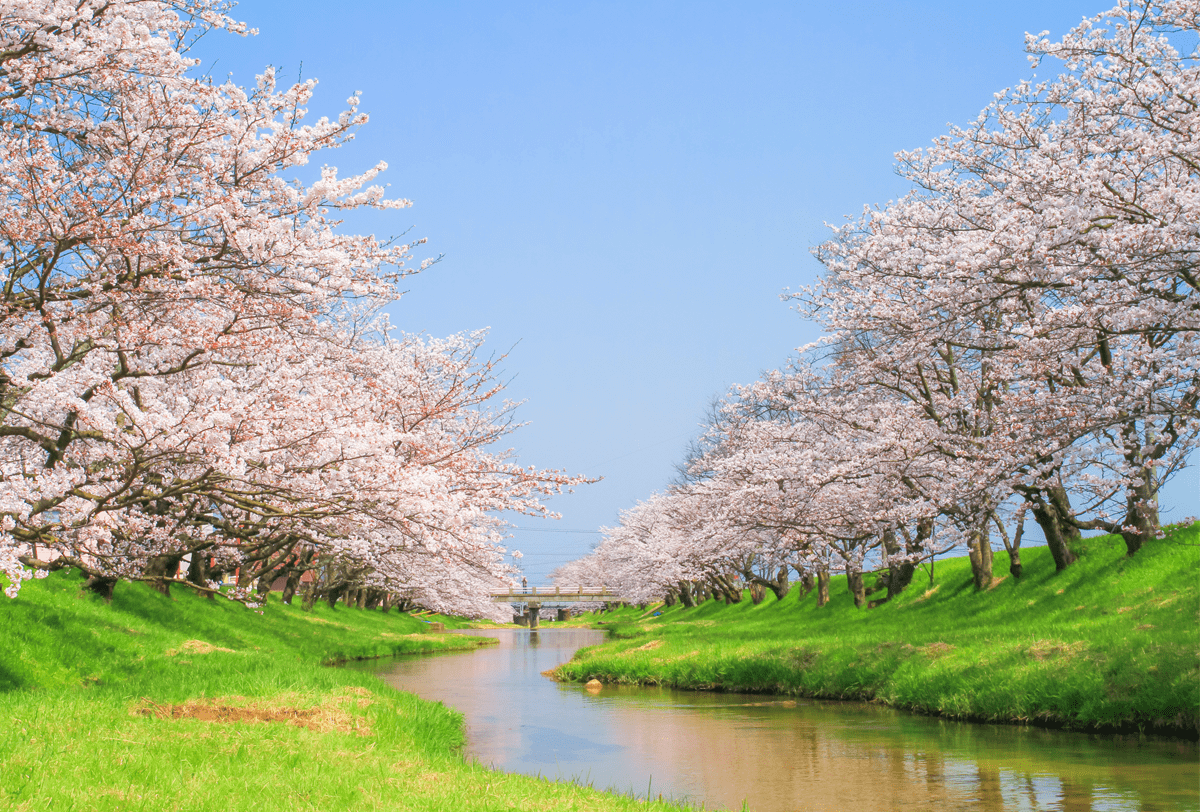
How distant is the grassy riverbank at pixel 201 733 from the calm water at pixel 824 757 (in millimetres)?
2286

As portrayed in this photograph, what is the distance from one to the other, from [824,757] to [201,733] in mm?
9275

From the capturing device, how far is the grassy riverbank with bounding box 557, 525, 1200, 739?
14133 mm

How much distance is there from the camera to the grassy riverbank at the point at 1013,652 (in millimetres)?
14133

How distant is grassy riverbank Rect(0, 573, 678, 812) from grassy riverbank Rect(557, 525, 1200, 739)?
9.60m

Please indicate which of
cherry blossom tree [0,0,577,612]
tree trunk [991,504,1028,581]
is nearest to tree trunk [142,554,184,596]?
cherry blossom tree [0,0,577,612]

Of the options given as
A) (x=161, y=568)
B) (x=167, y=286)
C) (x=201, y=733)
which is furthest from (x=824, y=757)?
(x=161, y=568)

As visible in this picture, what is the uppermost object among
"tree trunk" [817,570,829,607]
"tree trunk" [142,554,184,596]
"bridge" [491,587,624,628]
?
"tree trunk" [142,554,184,596]

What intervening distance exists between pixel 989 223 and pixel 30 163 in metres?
15.3

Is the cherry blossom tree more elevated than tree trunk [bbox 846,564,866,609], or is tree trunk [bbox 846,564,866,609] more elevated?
the cherry blossom tree

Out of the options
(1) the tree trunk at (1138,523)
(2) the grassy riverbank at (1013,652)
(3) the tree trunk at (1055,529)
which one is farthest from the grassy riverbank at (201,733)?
(3) the tree trunk at (1055,529)

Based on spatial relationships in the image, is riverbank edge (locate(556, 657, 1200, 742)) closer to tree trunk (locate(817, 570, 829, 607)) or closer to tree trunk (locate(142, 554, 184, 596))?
tree trunk (locate(142, 554, 184, 596))

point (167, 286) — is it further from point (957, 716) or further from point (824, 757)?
point (957, 716)

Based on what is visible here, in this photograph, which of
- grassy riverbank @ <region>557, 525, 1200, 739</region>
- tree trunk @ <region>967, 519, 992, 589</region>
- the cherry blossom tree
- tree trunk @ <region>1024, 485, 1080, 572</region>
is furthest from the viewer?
tree trunk @ <region>967, 519, 992, 589</region>

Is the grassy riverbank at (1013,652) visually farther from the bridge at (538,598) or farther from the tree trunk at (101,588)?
the bridge at (538,598)
